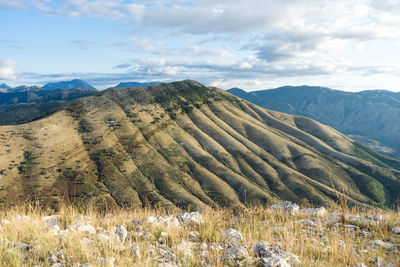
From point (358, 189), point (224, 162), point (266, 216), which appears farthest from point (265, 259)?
point (358, 189)

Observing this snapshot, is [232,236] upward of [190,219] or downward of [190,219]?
upward

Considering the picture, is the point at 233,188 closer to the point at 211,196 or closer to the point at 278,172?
the point at 211,196

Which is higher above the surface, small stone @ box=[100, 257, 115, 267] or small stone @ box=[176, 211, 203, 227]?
small stone @ box=[100, 257, 115, 267]

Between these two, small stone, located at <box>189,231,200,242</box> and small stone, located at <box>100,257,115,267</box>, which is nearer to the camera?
small stone, located at <box>100,257,115,267</box>

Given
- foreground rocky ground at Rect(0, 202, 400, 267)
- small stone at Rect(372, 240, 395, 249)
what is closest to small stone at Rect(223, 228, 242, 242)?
foreground rocky ground at Rect(0, 202, 400, 267)

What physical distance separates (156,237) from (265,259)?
10.9 feet

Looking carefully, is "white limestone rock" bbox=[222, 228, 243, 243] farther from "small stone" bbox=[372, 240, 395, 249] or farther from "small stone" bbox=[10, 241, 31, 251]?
"small stone" bbox=[10, 241, 31, 251]

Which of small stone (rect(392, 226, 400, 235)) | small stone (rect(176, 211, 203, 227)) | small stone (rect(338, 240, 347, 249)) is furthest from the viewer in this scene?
small stone (rect(176, 211, 203, 227))

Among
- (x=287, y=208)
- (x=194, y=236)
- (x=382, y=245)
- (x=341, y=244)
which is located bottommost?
(x=287, y=208)

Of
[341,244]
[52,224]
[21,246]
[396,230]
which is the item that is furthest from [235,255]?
[396,230]

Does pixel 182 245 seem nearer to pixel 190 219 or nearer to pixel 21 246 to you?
pixel 190 219

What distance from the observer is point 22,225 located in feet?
23.2

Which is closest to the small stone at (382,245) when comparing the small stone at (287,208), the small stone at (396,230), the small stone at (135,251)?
the small stone at (396,230)

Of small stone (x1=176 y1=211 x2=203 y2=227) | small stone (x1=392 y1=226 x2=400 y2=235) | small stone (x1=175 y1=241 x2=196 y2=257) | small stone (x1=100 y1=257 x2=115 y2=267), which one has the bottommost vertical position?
small stone (x1=176 y1=211 x2=203 y2=227)
